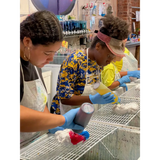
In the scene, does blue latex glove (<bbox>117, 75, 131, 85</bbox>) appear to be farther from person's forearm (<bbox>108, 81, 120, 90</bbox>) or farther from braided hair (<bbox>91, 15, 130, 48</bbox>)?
braided hair (<bbox>91, 15, 130, 48</bbox>)

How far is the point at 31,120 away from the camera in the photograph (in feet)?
2.11

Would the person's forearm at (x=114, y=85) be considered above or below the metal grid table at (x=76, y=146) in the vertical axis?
above

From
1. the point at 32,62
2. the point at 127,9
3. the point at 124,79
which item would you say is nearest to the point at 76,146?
the point at 32,62

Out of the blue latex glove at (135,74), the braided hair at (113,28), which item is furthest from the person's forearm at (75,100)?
the blue latex glove at (135,74)

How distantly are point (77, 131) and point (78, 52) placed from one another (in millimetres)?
353

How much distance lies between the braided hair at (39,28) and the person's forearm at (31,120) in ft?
0.64

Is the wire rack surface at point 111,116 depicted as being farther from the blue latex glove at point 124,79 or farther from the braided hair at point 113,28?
the braided hair at point 113,28

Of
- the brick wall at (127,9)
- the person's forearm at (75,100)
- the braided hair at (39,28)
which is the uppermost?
the brick wall at (127,9)

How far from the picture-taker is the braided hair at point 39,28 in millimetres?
611

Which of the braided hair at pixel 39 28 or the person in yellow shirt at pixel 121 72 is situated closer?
the braided hair at pixel 39 28

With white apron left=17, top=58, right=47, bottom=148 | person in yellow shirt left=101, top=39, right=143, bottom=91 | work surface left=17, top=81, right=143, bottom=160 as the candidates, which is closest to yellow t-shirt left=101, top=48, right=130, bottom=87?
person in yellow shirt left=101, top=39, right=143, bottom=91

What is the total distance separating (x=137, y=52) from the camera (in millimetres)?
1419

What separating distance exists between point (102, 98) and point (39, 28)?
0.54 meters
